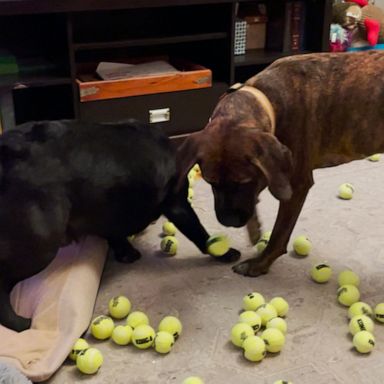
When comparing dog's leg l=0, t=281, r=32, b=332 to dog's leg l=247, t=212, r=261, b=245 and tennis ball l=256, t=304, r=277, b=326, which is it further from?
dog's leg l=247, t=212, r=261, b=245

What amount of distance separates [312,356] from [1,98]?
5.62 ft

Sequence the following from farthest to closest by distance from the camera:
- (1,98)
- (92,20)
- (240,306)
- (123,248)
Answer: (92,20), (1,98), (123,248), (240,306)

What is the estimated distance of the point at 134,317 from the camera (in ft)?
5.42

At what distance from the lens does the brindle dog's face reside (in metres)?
1.56

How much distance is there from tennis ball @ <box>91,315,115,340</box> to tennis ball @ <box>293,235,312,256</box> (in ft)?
2.31

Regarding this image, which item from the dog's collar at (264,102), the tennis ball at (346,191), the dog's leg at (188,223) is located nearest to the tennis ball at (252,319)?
the dog's leg at (188,223)

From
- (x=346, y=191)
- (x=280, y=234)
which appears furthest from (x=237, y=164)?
(x=346, y=191)

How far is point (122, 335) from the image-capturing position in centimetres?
160

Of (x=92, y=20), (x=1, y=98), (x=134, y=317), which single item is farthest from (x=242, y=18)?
(x=134, y=317)

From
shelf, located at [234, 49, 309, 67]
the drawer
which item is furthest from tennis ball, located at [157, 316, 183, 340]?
shelf, located at [234, 49, 309, 67]

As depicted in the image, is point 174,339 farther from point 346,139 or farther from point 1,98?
point 1,98

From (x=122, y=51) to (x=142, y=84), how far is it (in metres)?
0.48

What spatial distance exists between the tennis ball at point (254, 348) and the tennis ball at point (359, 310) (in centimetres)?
30

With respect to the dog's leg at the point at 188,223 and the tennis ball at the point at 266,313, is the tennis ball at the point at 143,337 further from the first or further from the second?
the dog's leg at the point at 188,223
